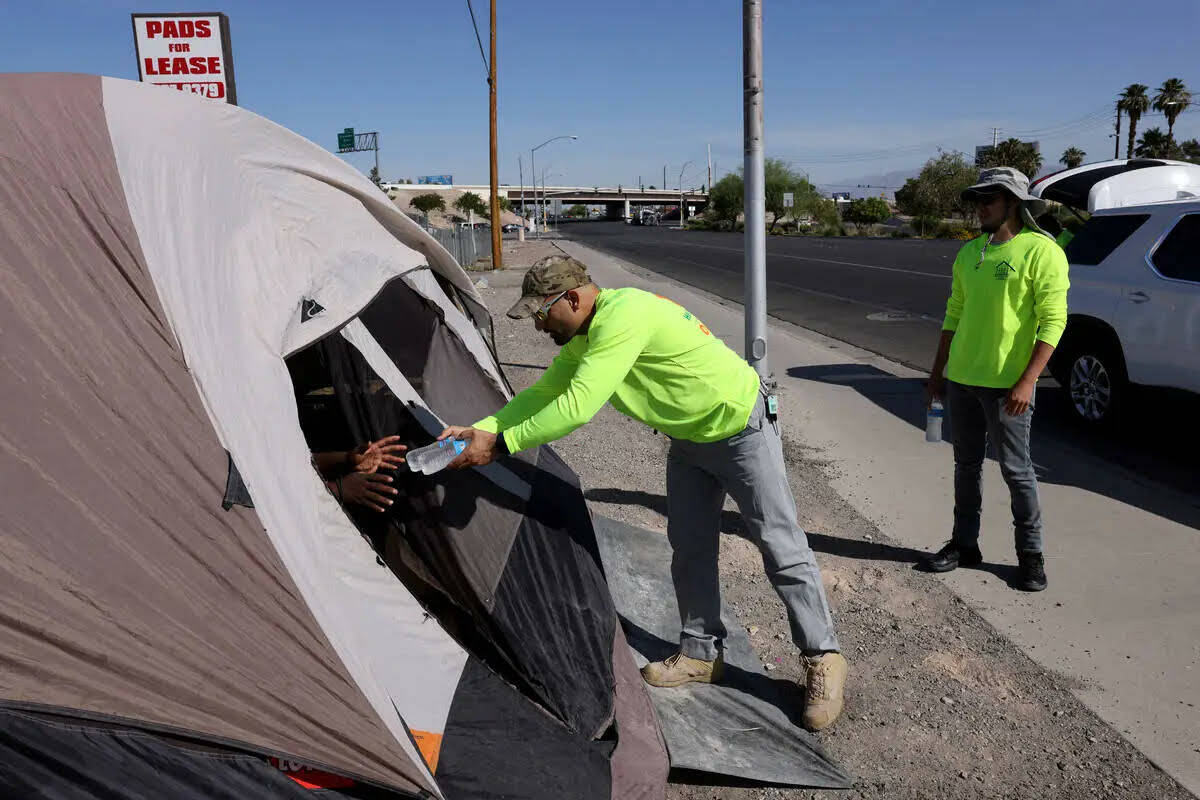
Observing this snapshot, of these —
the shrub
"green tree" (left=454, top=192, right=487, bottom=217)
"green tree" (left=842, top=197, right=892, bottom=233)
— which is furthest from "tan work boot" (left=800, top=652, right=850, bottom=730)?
"green tree" (left=454, top=192, right=487, bottom=217)

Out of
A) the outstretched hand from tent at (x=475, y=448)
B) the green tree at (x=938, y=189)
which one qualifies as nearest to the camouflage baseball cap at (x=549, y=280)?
the outstretched hand from tent at (x=475, y=448)

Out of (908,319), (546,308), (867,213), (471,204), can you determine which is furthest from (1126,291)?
(471,204)

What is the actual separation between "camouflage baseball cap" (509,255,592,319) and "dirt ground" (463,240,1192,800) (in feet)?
5.70

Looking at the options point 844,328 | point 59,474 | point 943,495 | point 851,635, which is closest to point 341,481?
point 59,474

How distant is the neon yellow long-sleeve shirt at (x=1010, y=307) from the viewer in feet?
13.9

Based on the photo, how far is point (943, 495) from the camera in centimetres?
593

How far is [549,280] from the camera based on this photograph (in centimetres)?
321

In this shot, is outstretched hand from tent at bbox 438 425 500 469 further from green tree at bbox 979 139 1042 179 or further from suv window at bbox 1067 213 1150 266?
green tree at bbox 979 139 1042 179

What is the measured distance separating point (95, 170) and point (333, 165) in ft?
4.29

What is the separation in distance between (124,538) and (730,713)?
223 cm

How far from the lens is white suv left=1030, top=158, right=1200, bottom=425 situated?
6.57 metres

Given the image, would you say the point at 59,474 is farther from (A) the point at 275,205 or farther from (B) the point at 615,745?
(B) the point at 615,745

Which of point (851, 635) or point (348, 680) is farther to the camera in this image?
point (851, 635)

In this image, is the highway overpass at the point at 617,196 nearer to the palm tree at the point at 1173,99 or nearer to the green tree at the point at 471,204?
the green tree at the point at 471,204
